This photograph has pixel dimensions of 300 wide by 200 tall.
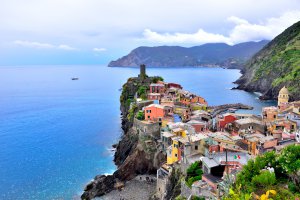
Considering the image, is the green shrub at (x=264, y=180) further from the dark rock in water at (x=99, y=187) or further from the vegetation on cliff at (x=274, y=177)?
the dark rock in water at (x=99, y=187)

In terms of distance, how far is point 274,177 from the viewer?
17922 millimetres

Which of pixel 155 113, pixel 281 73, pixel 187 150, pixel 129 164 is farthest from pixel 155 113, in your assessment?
pixel 281 73

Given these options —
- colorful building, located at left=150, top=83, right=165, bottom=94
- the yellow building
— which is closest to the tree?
the yellow building

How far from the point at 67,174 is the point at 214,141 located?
77.2 feet

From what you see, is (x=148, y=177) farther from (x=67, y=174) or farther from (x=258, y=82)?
(x=258, y=82)

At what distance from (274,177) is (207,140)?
1433 centimetres

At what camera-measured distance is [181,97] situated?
6219cm

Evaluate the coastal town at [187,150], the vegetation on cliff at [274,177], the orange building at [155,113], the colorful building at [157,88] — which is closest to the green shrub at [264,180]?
the vegetation on cliff at [274,177]

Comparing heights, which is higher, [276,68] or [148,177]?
[276,68]

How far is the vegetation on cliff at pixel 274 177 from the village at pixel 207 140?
2042 millimetres

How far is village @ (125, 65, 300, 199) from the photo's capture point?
84.0 ft

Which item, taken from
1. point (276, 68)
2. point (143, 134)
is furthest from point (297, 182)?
point (276, 68)

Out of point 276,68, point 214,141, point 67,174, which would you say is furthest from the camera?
→ point 276,68

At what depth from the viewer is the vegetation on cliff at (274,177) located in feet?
56.6
